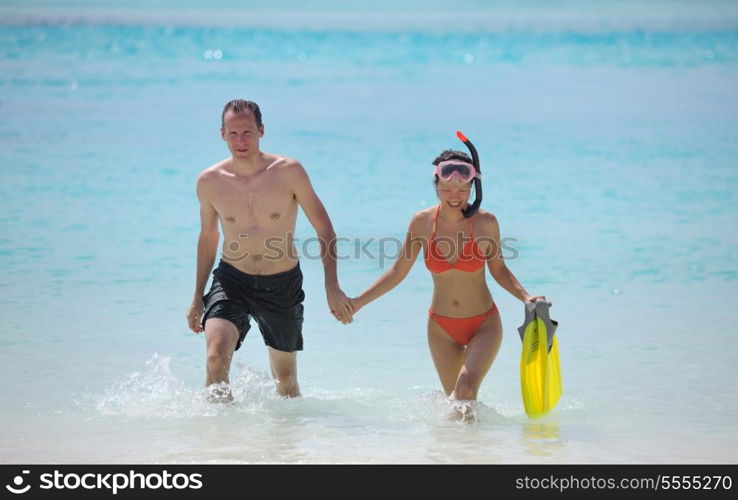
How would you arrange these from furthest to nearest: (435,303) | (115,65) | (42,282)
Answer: (115,65)
(42,282)
(435,303)

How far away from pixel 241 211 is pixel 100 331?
2442mm

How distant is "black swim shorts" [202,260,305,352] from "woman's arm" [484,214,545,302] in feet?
3.49

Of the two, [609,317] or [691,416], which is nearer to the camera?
[691,416]

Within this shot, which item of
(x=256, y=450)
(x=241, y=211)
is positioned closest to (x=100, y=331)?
(x=241, y=211)

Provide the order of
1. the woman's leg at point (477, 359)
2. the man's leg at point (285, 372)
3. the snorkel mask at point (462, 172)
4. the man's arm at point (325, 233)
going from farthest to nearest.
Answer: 1. the man's leg at point (285, 372)
2. the man's arm at point (325, 233)
3. the snorkel mask at point (462, 172)
4. the woman's leg at point (477, 359)

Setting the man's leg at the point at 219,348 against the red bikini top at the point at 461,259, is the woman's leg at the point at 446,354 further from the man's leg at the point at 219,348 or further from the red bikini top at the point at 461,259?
the man's leg at the point at 219,348

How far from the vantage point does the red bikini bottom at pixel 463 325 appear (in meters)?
5.84

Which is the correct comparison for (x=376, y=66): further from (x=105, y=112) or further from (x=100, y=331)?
(x=100, y=331)

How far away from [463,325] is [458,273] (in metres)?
0.27

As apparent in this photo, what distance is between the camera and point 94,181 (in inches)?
581

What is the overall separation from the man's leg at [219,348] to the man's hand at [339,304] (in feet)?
1.72
